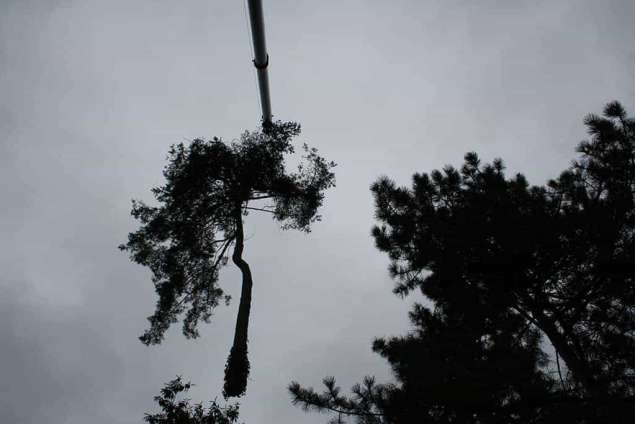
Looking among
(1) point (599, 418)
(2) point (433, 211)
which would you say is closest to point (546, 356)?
→ (1) point (599, 418)

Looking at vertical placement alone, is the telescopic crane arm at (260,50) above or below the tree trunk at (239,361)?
above

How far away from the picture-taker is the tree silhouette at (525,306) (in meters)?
5.37

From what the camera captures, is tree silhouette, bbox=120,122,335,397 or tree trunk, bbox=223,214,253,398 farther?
tree silhouette, bbox=120,122,335,397

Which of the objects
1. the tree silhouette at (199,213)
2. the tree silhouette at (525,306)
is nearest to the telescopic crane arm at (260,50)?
the tree silhouette at (199,213)

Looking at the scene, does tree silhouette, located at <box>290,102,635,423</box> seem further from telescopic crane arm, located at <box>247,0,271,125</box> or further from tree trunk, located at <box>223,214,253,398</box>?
telescopic crane arm, located at <box>247,0,271,125</box>

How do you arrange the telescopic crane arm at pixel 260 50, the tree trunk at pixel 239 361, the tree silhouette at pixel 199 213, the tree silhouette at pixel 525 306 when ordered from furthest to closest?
1. the tree silhouette at pixel 199 213
2. the tree trunk at pixel 239 361
3. the telescopic crane arm at pixel 260 50
4. the tree silhouette at pixel 525 306

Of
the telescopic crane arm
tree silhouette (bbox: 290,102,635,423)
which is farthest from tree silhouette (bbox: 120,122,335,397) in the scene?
tree silhouette (bbox: 290,102,635,423)

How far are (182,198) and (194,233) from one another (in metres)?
1.38

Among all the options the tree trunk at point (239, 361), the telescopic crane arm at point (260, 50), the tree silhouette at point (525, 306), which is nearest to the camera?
the tree silhouette at point (525, 306)

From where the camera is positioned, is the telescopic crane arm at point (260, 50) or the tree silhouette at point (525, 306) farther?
the telescopic crane arm at point (260, 50)

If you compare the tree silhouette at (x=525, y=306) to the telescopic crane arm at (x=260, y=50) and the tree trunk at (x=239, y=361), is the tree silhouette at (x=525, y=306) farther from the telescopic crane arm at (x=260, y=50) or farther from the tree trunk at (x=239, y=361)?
the telescopic crane arm at (x=260, y=50)

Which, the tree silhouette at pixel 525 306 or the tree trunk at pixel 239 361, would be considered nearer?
the tree silhouette at pixel 525 306

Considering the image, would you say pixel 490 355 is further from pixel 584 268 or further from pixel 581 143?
pixel 581 143

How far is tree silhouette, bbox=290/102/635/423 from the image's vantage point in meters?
5.37
